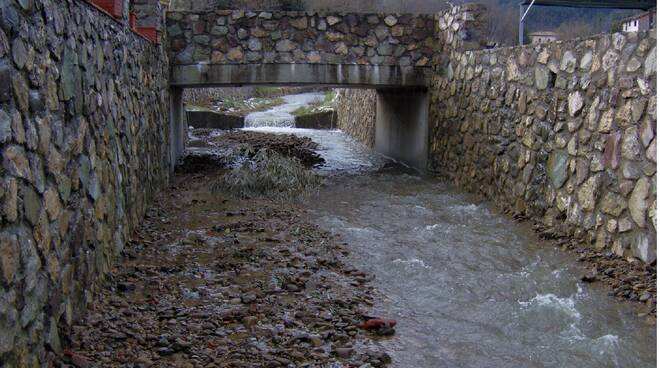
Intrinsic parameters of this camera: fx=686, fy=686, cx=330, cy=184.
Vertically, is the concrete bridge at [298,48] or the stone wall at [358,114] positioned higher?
the concrete bridge at [298,48]

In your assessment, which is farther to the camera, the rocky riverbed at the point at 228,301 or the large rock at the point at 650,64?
the large rock at the point at 650,64

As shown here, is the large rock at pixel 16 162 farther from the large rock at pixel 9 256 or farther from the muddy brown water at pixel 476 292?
the muddy brown water at pixel 476 292

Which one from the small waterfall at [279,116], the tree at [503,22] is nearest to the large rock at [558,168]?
the tree at [503,22]

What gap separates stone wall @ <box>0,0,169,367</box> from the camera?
3.05 meters

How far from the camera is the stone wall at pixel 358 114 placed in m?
17.0

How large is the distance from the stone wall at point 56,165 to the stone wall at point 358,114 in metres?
10.9

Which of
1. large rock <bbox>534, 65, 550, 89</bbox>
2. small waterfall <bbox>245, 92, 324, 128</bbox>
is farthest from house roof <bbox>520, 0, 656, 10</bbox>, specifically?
small waterfall <bbox>245, 92, 324, 128</bbox>

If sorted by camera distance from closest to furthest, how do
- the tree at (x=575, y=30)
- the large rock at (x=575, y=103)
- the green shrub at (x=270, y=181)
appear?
the large rock at (x=575, y=103) < the green shrub at (x=270, y=181) < the tree at (x=575, y=30)

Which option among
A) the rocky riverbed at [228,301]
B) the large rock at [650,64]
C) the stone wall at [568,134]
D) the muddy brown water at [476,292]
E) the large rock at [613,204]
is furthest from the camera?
the large rock at [613,204]

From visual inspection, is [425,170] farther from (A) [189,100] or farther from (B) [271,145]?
(A) [189,100]

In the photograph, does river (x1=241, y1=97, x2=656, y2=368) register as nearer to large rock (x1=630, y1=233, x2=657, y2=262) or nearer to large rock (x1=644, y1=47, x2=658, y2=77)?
large rock (x1=630, y1=233, x2=657, y2=262)

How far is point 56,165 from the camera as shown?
12.5 feet

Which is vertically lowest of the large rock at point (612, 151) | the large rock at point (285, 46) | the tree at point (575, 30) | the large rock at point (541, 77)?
the large rock at point (612, 151)

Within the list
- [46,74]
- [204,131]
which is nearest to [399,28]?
[46,74]
